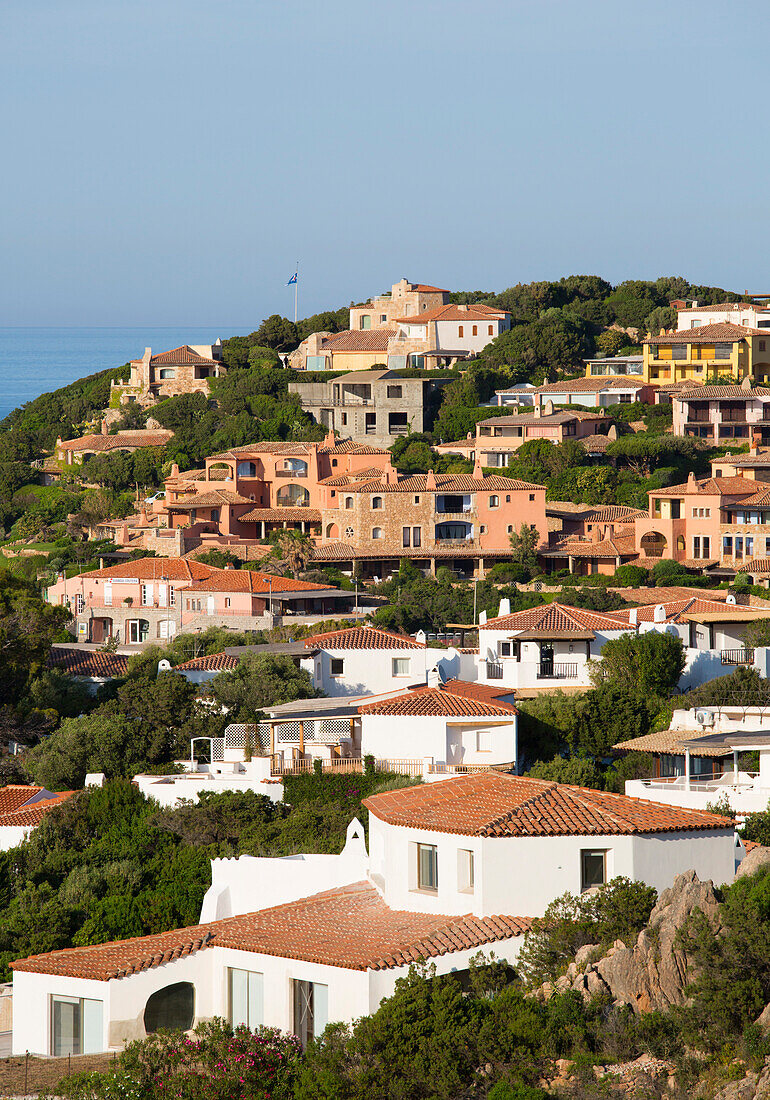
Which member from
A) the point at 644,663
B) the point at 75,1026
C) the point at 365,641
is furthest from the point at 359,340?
the point at 75,1026

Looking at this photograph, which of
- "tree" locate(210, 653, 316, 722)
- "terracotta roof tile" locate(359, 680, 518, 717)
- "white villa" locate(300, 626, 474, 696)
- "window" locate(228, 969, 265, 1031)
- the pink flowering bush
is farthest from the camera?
"white villa" locate(300, 626, 474, 696)

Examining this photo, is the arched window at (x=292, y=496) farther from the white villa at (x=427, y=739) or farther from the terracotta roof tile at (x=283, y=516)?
the white villa at (x=427, y=739)

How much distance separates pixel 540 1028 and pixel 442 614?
38.6 m

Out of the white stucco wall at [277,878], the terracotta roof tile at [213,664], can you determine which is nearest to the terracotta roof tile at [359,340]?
the terracotta roof tile at [213,664]

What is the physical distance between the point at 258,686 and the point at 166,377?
56158 mm

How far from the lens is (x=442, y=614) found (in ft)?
187

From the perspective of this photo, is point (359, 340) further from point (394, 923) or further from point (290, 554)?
point (394, 923)

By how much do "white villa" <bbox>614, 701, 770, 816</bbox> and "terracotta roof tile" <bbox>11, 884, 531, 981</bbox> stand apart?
6.99 meters

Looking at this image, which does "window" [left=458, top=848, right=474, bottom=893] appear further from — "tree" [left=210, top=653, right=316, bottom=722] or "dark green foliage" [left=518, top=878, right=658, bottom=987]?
"tree" [left=210, top=653, right=316, bottom=722]

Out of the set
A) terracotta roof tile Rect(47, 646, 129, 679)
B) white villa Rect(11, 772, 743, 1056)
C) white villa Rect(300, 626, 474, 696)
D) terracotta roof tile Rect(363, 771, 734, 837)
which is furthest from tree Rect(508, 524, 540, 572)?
white villa Rect(11, 772, 743, 1056)

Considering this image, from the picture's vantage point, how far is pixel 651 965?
63.0ft

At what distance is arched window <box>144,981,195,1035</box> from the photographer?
21.3 metres

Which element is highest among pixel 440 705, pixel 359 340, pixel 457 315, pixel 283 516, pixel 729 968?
pixel 457 315

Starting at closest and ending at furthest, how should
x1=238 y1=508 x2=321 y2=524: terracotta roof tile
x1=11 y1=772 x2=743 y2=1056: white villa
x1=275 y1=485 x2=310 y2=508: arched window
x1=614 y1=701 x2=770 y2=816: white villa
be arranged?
x1=11 y1=772 x2=743 y2=1056: white villa < x1=614 y1=701 x2=770 y2=816: white villa < x1=238 y1=508 x2=321 y2=524: terracotta roof tile < x1=275 y1=485 x2=310 y2=508: arched window
